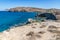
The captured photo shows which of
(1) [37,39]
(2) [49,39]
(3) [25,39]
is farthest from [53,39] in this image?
(3) [25,39]

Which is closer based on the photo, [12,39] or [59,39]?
[59,39]

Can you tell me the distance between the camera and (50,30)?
26047 mm

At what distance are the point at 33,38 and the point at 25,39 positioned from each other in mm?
929

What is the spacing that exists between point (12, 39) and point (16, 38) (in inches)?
27.8

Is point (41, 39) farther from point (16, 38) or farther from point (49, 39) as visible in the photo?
point (16, 38)

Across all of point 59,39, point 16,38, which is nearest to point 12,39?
point 16,38

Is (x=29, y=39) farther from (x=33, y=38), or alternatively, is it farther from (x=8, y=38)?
(x=8, y=38)

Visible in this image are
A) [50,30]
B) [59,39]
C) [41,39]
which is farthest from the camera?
[50,30]

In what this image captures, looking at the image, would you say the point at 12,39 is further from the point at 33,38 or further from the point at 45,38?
the point at 45,38

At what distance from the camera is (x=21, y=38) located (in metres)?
21.6

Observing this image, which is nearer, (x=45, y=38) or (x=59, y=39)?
(x=59, y=39)

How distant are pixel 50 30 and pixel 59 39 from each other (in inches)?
245

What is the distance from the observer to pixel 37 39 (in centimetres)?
2083

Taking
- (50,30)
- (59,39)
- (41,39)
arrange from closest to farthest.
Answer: (59,39)
(41,39)
(50,30)
